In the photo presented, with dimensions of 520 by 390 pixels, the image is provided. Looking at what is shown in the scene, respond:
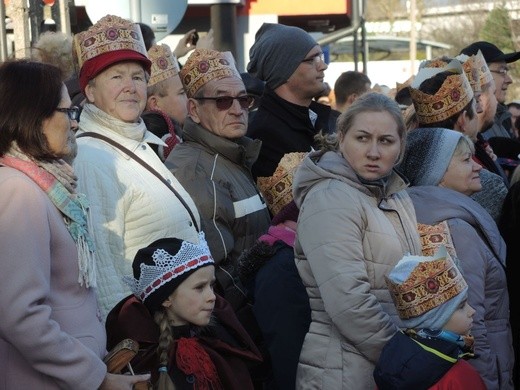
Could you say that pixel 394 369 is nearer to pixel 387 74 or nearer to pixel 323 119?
pixel 323 119

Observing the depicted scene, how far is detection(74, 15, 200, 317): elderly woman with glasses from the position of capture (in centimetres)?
505

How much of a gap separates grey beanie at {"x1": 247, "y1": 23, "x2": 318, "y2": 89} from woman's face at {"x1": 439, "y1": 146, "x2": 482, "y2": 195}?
60.6 inches

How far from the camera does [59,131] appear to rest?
14.3 feet

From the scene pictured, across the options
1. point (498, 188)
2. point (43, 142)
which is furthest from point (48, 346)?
point (498, 188)

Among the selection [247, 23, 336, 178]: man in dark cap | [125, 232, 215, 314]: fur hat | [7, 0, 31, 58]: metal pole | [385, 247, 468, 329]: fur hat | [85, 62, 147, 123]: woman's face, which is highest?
[7, 0, 31, 58]: metal pole

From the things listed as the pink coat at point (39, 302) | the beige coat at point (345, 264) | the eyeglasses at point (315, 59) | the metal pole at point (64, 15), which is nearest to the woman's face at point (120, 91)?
the beige coat at point (345, 264)

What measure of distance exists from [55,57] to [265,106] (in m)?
→ 1.32

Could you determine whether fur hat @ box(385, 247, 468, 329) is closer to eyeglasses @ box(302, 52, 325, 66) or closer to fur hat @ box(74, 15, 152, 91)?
fur hat @ box(74, 15, 152, 91)

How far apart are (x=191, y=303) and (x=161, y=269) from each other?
174 mm

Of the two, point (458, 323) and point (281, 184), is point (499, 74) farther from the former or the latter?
point (458, 323)

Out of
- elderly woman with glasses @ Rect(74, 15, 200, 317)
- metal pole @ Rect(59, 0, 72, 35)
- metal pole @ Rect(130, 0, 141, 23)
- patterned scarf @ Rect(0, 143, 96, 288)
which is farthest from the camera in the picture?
metal pole @ Rect(59, 0, 72, 35)

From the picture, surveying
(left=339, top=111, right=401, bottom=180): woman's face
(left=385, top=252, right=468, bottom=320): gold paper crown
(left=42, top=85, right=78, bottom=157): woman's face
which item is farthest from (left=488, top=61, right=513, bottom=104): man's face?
(left=42, top=85, right=78, bottom=157): woman's face

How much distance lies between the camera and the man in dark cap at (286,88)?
7.04 metres

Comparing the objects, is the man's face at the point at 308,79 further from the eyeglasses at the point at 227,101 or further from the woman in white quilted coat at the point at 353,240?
the woman in white quilted coat at the point at 353,240
